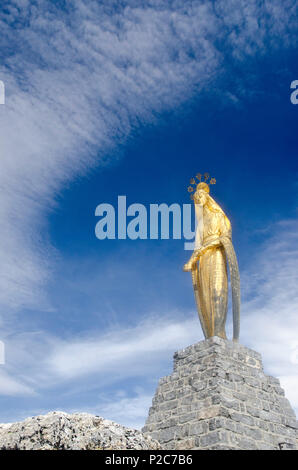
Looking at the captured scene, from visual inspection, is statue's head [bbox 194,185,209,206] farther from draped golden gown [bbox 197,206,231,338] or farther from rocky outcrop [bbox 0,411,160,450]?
rocky outcrop [bbox 0,411,160,450]

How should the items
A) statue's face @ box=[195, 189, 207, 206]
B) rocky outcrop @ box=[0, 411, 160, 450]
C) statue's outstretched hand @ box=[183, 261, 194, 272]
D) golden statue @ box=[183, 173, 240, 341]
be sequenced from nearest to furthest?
Answer: rocky outcrop @ box=[0, 411, 160, 450] < golden statue @ box=[183, 173, 240, 341] < statue's outstretched hand @ box=[183, 261, 194, 272] < statue's face @ box=[195, 189, 207, 206]

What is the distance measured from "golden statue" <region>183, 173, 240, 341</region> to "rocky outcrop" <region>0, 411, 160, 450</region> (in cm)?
380

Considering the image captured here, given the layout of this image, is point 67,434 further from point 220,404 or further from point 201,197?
point 201,197

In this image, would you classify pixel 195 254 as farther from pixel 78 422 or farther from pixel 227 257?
pixel 78 422

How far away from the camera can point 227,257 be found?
10.4 metres

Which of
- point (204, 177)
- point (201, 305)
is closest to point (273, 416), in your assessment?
point (201, 305)

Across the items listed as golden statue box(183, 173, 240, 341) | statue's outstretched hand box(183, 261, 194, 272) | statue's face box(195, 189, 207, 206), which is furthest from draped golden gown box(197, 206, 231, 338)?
statue's face box(195, 189, 207, 206)

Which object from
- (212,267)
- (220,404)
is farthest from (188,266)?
(220,404)

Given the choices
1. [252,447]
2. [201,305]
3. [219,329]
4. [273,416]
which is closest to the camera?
[252,447]

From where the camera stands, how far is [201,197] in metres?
11.8

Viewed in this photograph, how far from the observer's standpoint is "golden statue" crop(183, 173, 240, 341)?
999cm

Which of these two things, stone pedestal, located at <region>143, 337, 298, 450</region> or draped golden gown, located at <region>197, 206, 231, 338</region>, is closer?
stone pedestal, located at <region>143, 337, 298, 450</region>
